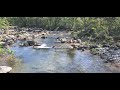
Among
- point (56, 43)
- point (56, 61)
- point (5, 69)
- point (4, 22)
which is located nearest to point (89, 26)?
point (56, 43)

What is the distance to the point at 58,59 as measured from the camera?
908 centimetres

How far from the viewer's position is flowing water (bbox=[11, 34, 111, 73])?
27.1 feet

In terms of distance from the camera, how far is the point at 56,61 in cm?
888

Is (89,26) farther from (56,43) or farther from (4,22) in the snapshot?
(4,22)

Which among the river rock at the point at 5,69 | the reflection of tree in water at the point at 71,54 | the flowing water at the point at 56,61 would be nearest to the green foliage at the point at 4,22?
the flowing water at the point at 56,61

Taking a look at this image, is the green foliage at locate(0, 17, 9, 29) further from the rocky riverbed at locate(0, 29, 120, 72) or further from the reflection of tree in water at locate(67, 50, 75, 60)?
the reflection of tree in water at locate(67, 50, 75, 60)

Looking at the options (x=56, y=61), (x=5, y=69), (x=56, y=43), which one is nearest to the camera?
(x=5, y=69)

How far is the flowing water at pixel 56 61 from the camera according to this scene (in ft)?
27.1

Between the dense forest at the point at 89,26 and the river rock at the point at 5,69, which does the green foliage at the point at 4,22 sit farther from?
the river rock at the point at 5,69

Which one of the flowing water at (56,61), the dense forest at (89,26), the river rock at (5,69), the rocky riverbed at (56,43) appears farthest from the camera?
the dense forest at (89,26)

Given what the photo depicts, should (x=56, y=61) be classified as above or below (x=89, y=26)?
below
